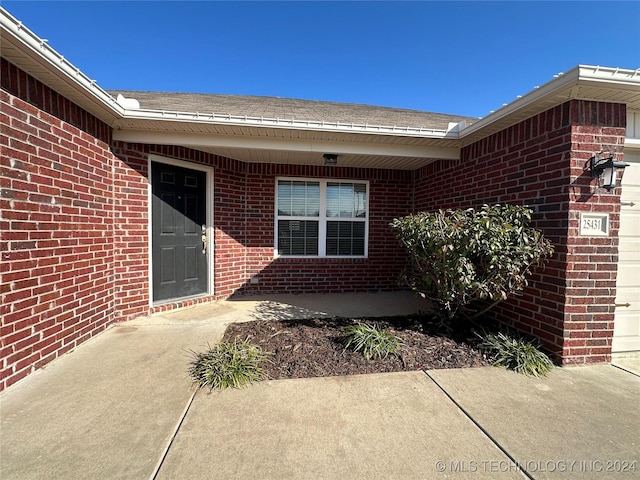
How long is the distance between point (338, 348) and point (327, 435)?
1202mm

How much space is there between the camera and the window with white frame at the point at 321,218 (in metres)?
5.70

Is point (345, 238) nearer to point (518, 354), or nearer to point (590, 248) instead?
point (518, 354)

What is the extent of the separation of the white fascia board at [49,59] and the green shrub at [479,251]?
3.68m

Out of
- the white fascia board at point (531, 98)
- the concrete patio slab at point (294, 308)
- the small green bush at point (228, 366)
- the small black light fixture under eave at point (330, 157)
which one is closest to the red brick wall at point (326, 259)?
the concrete patio slab at point (294, 308)

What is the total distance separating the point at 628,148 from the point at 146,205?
5.80 metres

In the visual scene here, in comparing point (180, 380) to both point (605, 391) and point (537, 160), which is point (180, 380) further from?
point (537, 160)

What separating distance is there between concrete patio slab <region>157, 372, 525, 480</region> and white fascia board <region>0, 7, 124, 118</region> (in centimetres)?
304

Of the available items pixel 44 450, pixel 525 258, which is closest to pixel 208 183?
pixel 44 450

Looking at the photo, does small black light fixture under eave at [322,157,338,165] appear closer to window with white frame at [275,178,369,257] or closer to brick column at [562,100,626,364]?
window with white frame at [275,178,369,257]

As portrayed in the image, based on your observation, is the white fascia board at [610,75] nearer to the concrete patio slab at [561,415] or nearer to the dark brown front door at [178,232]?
the concrete patio slab at [561,415]

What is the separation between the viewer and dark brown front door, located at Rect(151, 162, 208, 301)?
430 cm

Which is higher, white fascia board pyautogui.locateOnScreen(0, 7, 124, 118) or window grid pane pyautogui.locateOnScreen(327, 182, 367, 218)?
white fascia board pyautogui.locateOnScreen(0, 7, 124, 118)

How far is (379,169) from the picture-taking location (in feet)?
19.0

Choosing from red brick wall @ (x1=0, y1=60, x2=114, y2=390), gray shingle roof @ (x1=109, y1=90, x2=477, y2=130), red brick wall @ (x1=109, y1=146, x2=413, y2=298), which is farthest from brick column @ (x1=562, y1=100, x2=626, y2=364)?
red brick wall @ (x1=0, y1=60, x2=114, y2=390)
